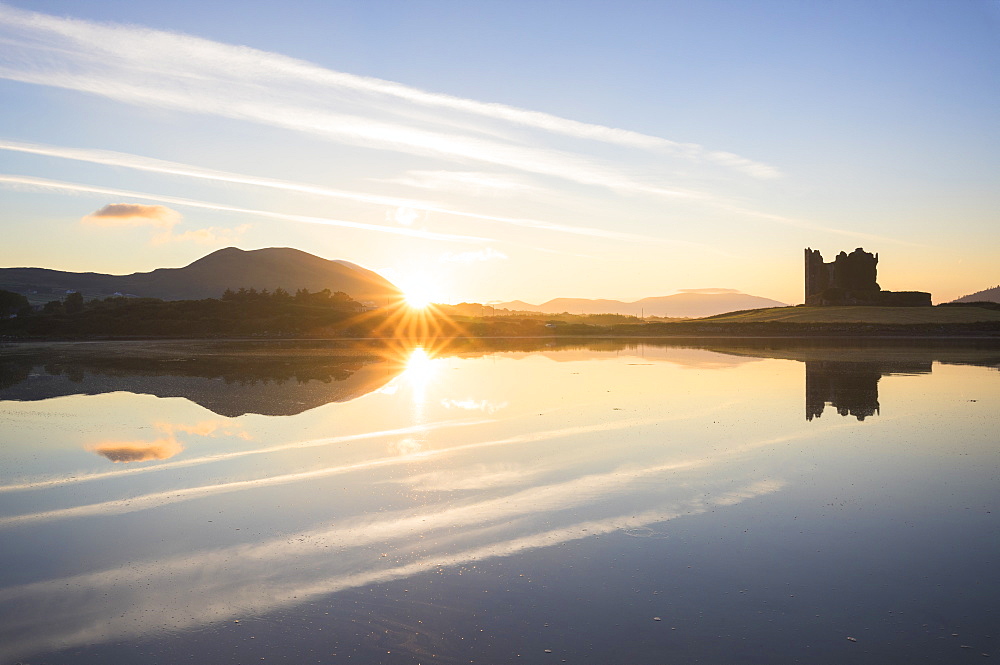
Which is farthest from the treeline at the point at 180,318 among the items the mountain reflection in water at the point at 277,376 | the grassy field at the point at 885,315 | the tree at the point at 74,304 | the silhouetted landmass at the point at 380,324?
the grassy field at the point at 885,315

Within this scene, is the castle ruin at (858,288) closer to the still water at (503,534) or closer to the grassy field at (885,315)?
the grassy field at (885,315)

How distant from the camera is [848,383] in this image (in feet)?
105

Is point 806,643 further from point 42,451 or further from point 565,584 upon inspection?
point 42,451

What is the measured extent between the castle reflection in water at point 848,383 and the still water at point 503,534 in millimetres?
843

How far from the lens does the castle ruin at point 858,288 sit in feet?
403

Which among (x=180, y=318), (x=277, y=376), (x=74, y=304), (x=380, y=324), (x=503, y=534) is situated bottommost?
(x=503, y=534)

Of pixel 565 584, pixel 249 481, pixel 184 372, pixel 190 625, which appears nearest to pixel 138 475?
pixel 249 481

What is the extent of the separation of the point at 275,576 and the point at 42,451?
1251 centimetres

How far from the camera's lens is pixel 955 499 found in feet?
43.2

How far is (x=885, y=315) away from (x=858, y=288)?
2188cm

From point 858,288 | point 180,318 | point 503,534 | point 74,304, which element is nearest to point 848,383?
point 503,534

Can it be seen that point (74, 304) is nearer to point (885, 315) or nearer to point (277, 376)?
point (277, 376)

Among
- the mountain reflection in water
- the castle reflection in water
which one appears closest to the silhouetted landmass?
the mountain reflection in water

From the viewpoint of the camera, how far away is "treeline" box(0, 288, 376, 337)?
342ft
